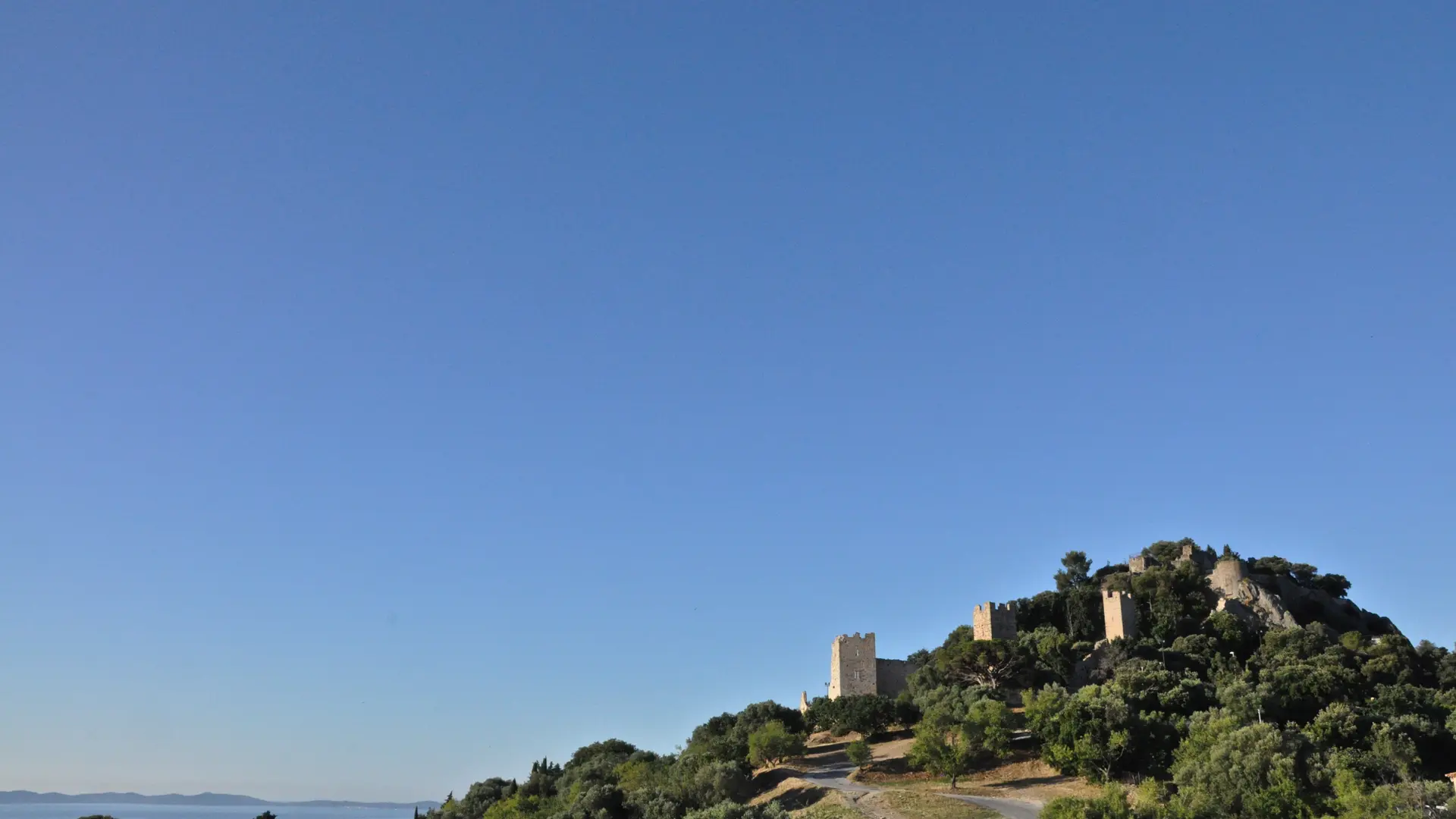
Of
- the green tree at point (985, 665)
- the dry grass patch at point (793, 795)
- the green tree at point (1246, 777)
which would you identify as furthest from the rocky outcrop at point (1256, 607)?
the dry grass patch at point (793, 795)

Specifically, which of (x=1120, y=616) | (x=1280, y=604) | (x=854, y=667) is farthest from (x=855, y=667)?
(x=1280, y=604)

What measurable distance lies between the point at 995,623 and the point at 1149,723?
31521 mm

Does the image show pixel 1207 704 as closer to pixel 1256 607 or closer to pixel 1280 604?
pixel 1256 607

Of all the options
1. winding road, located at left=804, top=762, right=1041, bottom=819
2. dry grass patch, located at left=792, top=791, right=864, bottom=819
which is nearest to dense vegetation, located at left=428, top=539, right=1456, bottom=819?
winding road, located at left=804, top=762, right=1041, bottom=819

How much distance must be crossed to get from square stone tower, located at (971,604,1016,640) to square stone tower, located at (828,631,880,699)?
28.0 feet

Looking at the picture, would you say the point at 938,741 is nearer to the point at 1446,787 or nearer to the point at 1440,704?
the point at 1446,787

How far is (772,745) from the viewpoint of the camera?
5216cm

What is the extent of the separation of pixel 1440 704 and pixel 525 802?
46.9 meters

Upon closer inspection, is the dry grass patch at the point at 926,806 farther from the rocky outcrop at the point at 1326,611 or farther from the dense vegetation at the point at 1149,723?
the rocky outcrop at the point at 1326,611

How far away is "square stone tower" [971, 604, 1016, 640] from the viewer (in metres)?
74.4

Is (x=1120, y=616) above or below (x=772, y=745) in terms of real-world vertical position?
above

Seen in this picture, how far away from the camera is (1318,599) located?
82.1 metres

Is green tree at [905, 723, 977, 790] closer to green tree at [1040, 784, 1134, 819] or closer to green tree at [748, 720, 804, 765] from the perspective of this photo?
green tree at [748, 720, 804, 765]

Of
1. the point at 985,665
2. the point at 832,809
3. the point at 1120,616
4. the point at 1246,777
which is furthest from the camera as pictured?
the point at 1120,616
